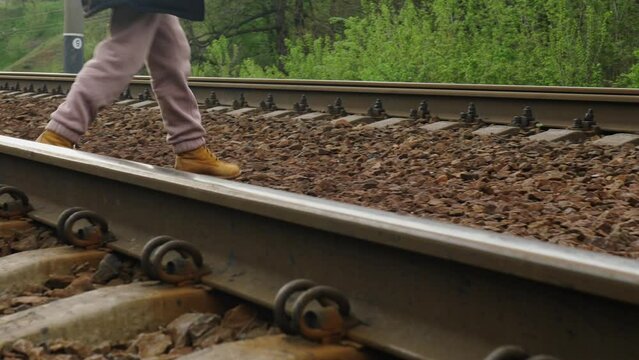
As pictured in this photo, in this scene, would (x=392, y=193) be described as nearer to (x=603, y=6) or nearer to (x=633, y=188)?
(x=633, y=188)

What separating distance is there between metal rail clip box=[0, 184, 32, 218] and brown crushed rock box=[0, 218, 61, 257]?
6 centimetres

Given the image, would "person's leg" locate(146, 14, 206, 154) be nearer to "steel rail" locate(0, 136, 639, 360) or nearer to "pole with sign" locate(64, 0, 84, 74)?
"steel rail" locate(0, 136, 639, 360)

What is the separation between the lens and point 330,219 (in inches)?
99.4

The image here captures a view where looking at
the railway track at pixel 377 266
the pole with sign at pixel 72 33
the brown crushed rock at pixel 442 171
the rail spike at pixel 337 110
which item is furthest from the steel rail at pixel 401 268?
the pole with sign at pixel 72 33

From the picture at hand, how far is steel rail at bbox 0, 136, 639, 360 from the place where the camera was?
1923mm

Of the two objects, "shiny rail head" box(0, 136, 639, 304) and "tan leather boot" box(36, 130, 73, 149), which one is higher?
"shiny rail head" box(0, 136, 639, 304)

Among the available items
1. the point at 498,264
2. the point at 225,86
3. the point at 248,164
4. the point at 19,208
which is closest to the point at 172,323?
the point at 498,264

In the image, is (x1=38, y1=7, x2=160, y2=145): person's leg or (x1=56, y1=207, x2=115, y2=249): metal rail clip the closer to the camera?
(x1=56, y1=207, x2=115, y2=249): metal rail clip

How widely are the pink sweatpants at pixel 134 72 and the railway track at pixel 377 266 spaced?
2.23 ft

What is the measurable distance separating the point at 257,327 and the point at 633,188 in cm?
241

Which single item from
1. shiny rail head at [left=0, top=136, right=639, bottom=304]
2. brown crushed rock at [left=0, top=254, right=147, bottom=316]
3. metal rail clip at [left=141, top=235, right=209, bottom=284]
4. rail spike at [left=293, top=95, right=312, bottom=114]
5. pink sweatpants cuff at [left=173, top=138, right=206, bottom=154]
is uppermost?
shiny rail head at [left=0, top=136, right=639, bottom=304]

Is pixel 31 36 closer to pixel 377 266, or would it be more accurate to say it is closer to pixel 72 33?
pixel 72 33

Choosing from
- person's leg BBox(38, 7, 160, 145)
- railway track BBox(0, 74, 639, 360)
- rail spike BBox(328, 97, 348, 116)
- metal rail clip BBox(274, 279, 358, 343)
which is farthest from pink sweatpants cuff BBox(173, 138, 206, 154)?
rail spike BBox(328, 97, 348, 116)

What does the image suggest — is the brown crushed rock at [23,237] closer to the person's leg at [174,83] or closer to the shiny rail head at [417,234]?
the shiny rail head at [417,234]
